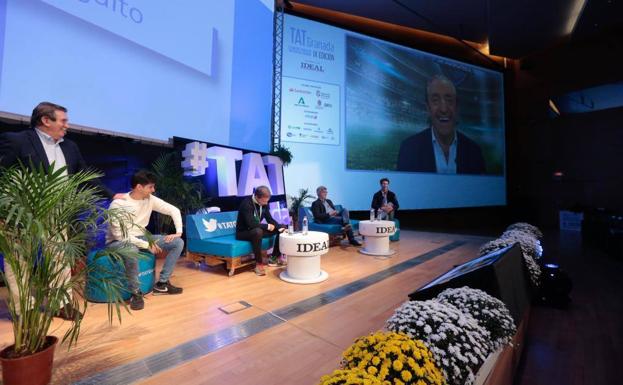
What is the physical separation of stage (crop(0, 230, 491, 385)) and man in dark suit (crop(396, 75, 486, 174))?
18.2 ft

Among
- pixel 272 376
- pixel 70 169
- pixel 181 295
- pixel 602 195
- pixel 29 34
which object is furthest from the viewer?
pixel 602 195

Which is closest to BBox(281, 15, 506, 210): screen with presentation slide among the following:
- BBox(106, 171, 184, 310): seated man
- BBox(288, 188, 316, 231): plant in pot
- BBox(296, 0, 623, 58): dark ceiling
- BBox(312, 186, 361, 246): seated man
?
BBox(288, 188, 316, 231): plant in pot

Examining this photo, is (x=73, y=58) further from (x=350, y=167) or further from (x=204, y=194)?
(x=350, y=167)

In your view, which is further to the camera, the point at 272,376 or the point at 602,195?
the point at 602,195

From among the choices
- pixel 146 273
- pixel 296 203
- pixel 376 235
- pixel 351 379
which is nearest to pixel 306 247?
pixel 146 273

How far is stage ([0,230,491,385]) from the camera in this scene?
168 cm

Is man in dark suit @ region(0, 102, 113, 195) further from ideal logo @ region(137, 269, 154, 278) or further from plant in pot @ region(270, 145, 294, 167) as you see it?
plant in pot @ region(270, 145, 294, 167)

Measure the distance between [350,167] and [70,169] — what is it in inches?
232

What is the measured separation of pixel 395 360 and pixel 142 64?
4197mm

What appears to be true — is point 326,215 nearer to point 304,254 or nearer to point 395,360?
point 304,254

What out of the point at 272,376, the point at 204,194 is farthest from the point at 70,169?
the point at 204,194

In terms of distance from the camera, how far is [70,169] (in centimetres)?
235

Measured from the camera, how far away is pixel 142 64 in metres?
3.68

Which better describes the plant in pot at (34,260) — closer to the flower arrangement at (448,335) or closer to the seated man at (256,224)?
the flower arrangement at (448,335)
